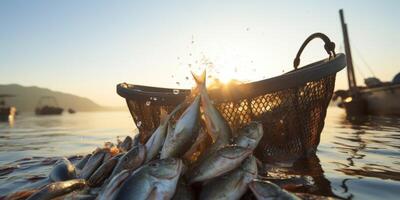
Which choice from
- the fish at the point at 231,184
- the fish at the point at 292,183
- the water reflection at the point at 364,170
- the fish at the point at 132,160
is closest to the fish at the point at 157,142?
the fish at the point at 132,160

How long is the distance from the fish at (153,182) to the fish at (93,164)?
7.12 ft

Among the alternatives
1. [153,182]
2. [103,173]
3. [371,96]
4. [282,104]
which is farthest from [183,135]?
[371,96]

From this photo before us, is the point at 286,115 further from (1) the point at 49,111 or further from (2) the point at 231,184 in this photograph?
(1) the point at 49,111

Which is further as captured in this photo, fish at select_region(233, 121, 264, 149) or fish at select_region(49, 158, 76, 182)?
fish at select_region(49, 158, 76, 182)

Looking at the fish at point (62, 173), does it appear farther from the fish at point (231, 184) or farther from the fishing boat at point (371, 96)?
the fishing boat at point (371, 96)

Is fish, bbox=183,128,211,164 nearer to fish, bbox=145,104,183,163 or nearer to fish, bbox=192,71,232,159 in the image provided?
fish, bbox=192,71,232,159

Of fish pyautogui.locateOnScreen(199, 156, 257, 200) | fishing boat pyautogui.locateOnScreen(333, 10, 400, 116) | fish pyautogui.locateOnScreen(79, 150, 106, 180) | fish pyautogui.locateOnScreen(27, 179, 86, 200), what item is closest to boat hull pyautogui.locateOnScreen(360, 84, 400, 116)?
fishing boat pyautogui.locateOnScreen(333, 10, 400, 116)

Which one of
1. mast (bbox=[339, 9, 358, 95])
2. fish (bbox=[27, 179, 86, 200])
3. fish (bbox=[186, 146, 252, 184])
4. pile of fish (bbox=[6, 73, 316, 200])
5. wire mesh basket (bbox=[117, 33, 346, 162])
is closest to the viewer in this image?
pile of fish (bbox=[6, 73, 316, 200])

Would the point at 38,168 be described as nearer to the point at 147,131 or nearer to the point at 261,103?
the point at 147,131

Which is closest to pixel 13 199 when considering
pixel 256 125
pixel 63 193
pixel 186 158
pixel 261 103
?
pixel 63 193

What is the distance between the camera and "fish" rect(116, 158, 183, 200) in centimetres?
309

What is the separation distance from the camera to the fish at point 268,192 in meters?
3.04

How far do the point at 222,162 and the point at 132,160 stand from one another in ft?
4.04

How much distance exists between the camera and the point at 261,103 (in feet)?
18.1
